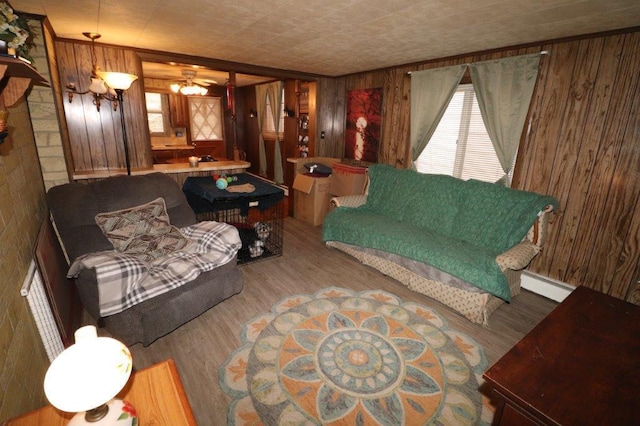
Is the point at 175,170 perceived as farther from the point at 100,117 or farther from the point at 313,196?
the point at 313,196

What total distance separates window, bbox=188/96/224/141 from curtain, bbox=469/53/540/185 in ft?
21.8

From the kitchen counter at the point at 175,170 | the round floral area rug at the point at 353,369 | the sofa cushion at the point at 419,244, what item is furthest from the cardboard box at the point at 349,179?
the round floral area rug at the point at 353,369

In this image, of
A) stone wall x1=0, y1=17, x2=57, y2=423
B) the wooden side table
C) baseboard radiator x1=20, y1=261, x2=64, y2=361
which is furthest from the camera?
baseboard radiator x1=20, y1=261, x2=64, y2=361

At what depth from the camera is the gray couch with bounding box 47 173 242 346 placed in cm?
198

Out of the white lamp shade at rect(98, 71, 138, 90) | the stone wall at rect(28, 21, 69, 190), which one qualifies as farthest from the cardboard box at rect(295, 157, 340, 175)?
the stone wall at rect(28, 21, 69, 190)

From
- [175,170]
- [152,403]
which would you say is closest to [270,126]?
[175,170]

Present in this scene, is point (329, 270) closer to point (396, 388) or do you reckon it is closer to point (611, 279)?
point (396, 388)

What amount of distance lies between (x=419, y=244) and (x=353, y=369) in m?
1.37

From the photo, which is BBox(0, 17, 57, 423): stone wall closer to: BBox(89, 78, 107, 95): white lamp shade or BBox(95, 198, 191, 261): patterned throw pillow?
Result: BBox(95, 198, 191, 261): patterned throw pillow

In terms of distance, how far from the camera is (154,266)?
225cm

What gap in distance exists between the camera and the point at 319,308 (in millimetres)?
2619

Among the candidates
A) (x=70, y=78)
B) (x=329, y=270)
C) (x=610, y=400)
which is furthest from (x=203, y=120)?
(x=610, y=400)

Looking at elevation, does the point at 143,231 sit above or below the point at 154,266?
above

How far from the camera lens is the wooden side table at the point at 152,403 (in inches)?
41.7
